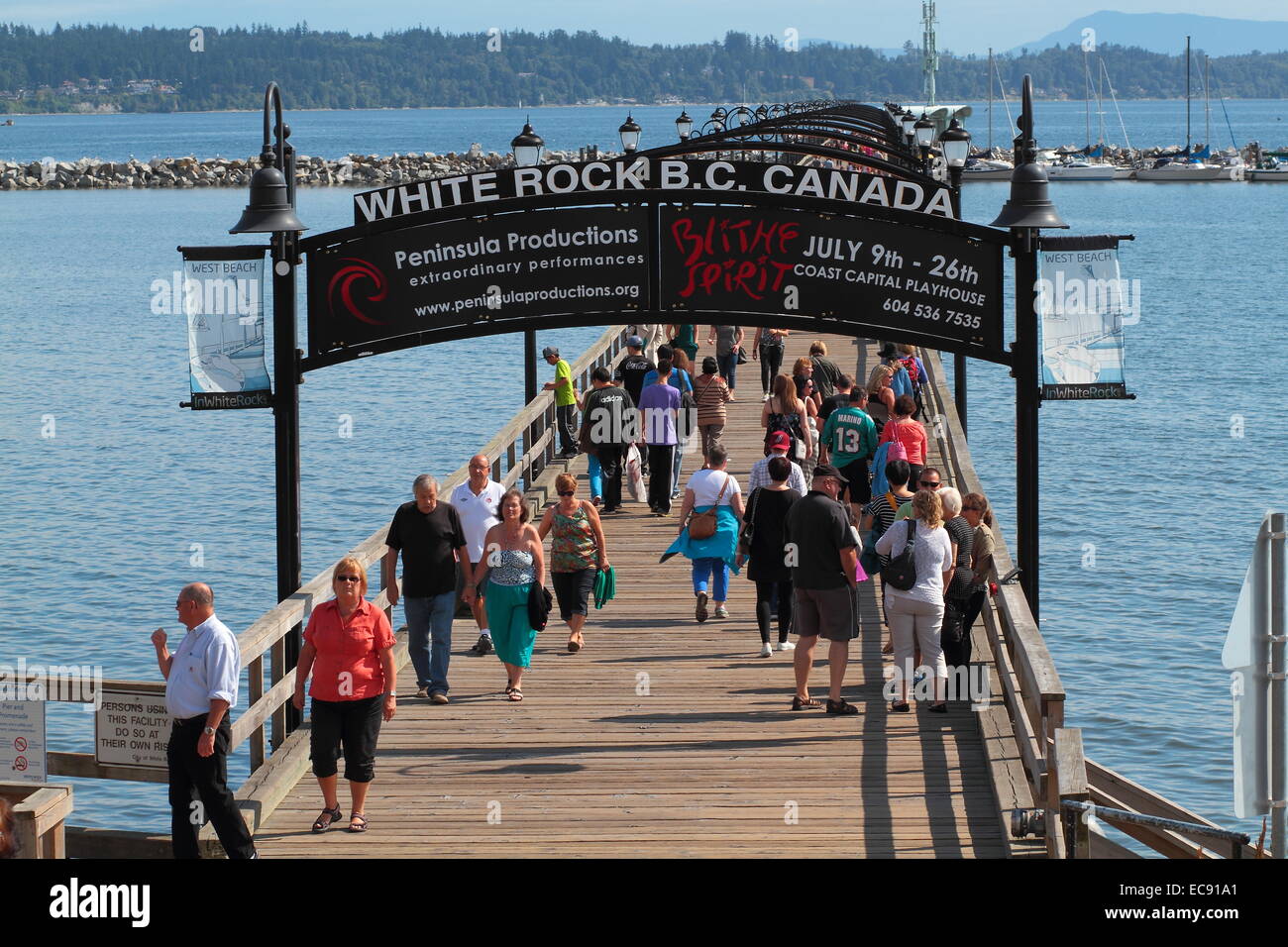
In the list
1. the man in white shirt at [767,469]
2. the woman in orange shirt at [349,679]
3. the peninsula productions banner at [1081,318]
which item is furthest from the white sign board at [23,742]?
the peninsula productions banner at [1081,318]

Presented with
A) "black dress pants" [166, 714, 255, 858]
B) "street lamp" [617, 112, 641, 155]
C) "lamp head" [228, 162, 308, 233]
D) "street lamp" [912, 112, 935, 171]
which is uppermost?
"street lamp" [912, 112, 935, 171]

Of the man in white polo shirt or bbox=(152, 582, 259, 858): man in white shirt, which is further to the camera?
the man in white polo shirt

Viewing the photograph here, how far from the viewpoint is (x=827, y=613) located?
1175cm

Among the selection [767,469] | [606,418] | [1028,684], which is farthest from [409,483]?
[1028,684]

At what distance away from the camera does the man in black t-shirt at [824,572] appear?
38.3 feet

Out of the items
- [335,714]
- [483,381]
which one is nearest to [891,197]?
[335,714]

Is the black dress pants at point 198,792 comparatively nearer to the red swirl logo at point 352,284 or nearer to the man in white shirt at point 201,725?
the man in white shirt at point 201,725

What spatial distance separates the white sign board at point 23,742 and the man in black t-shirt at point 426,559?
2.77 m

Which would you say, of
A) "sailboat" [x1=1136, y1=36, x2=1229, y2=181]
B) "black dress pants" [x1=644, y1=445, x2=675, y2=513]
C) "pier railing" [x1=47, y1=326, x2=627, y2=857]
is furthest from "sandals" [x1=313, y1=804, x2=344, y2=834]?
"sailboat" [x1=1136, y1=36, x2=1229, y2=181]

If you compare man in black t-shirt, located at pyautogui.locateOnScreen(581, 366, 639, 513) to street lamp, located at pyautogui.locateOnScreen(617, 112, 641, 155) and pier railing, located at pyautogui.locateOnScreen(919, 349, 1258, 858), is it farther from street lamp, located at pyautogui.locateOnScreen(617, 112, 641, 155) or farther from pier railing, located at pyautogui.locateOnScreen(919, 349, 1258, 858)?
street lamp, located at pyautogui.locateOnScreen(617, 112, 641, 155)

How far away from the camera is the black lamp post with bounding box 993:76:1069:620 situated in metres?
11.3

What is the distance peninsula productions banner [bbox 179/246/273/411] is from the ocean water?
350 inches

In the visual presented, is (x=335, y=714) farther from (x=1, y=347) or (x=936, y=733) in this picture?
(x=1, y=347)

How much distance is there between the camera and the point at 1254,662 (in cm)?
650
